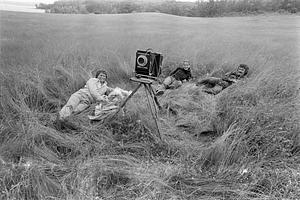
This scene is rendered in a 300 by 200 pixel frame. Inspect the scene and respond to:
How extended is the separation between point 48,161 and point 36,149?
8.3 inches

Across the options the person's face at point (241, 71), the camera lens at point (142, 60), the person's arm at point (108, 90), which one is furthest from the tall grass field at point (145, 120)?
the camera lens at point (142, 60)

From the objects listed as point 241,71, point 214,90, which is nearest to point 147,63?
point 214,90

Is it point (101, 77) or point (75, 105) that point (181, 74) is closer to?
point (101, 77)

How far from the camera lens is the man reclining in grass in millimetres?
5082

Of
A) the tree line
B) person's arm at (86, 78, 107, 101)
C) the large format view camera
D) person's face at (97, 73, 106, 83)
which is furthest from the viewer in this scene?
the tree line

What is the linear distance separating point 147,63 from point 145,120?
764mm

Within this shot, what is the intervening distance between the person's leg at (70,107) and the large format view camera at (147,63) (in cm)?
122

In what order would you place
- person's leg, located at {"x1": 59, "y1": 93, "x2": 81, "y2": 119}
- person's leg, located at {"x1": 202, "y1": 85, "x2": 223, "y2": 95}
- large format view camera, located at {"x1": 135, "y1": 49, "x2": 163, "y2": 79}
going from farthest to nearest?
person's leg, located at {"x1": 202, "y1": 85, "x2": 223, "y2": 95} < person's leg, located at {"x1": 59, "y1": 93, "x2": 81, "y2": 119} < large format view camera, located at {"x1": 135, "y1": 49, "x2": 163, "y2": 79}

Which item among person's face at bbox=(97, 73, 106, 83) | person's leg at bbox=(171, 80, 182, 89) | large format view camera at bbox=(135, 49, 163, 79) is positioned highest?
large format view camera at bbox=(135, 49, 163, 79)

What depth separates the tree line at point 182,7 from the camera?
5336 mm

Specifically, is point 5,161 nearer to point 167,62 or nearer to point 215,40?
point 167,62

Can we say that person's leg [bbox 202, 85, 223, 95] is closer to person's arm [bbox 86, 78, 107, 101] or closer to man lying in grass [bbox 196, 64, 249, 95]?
man lying in grass [bbox 196, 64, 249, 95]

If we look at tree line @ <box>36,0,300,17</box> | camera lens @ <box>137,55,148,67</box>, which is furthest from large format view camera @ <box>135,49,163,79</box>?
tree line @ <box>36,0,300,17</box>

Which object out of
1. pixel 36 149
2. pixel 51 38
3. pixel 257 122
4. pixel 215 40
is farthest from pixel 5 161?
pixel 215 40
